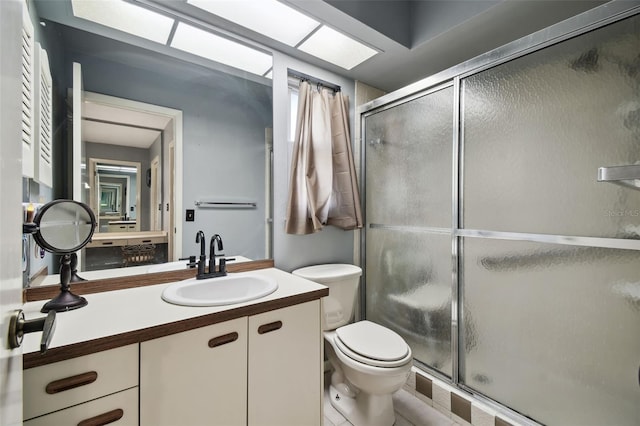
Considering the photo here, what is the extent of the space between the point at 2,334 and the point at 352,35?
1906 mm

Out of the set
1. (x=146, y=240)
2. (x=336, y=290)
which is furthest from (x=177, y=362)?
→ (x=336, y=290)

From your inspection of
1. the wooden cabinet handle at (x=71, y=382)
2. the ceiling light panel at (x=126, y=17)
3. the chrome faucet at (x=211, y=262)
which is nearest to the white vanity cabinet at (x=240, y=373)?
the wooden cabinet handle at (x=71, y=382)

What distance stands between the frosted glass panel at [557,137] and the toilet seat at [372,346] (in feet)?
2.53

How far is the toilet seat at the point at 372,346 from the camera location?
139 cm

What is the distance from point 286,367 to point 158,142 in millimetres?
1267

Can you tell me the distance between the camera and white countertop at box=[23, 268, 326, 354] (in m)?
0.82

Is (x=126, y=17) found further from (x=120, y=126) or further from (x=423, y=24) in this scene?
(x=423, y=24)

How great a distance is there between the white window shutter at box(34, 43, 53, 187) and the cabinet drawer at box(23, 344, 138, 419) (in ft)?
2.28

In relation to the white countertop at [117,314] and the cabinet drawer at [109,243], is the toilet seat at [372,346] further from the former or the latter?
the cabinet drawer at [109,243]

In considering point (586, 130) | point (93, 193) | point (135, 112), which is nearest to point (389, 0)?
point (586, 130)

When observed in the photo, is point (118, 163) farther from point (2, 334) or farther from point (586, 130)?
point (586, 130)

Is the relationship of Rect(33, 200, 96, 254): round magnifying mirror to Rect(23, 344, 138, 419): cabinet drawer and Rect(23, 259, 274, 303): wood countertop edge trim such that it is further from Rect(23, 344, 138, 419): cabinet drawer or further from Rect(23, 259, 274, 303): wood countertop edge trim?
Rect(23, 344, 138, 419): cabinet drawer

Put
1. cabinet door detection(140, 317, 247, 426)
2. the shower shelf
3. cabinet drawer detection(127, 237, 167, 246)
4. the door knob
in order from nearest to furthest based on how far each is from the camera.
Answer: the door knob
the shower shelf
cabinet door detection(140, 317, 247, 426)
cabinet drawer detection(127, 237, 167, 246)

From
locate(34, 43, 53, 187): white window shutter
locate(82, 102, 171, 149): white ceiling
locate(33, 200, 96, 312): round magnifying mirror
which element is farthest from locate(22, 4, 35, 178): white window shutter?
locate(82, 102, 171, 149): white ceiling
